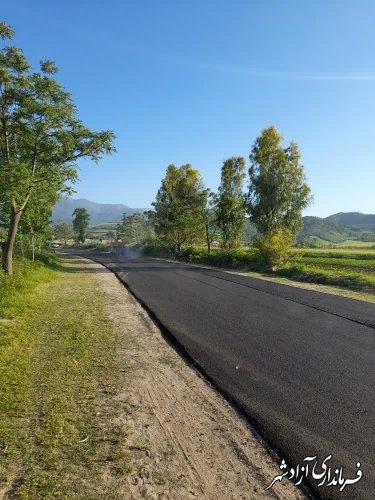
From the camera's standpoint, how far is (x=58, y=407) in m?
4.85

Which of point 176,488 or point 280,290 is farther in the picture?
point 280,290

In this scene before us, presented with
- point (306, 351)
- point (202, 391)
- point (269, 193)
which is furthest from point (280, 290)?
point (269, 193)

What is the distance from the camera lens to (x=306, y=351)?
24.0 feet

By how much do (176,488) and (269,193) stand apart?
28.1 metres

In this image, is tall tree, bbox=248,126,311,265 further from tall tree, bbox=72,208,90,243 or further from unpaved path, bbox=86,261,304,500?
tall tree, bbox=72,208,90,243

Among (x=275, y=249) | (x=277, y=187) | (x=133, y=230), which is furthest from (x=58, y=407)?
(x=133, y=230)

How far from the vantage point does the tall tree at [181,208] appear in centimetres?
3878

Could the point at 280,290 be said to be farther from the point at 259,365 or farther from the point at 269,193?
the point at 269,193

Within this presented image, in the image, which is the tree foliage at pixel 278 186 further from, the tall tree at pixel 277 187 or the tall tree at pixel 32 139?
the tall tree at pixel 32 139

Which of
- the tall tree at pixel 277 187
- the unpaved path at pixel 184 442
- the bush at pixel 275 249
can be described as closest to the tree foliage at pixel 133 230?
the tall tree at pixel 277 187

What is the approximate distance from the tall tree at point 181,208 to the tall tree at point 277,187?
8.86 meters

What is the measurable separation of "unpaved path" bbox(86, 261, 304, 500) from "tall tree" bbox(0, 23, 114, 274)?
34.5 feet

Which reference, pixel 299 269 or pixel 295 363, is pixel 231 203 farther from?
pixel 295 363

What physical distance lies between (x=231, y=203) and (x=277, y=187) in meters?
5.10
